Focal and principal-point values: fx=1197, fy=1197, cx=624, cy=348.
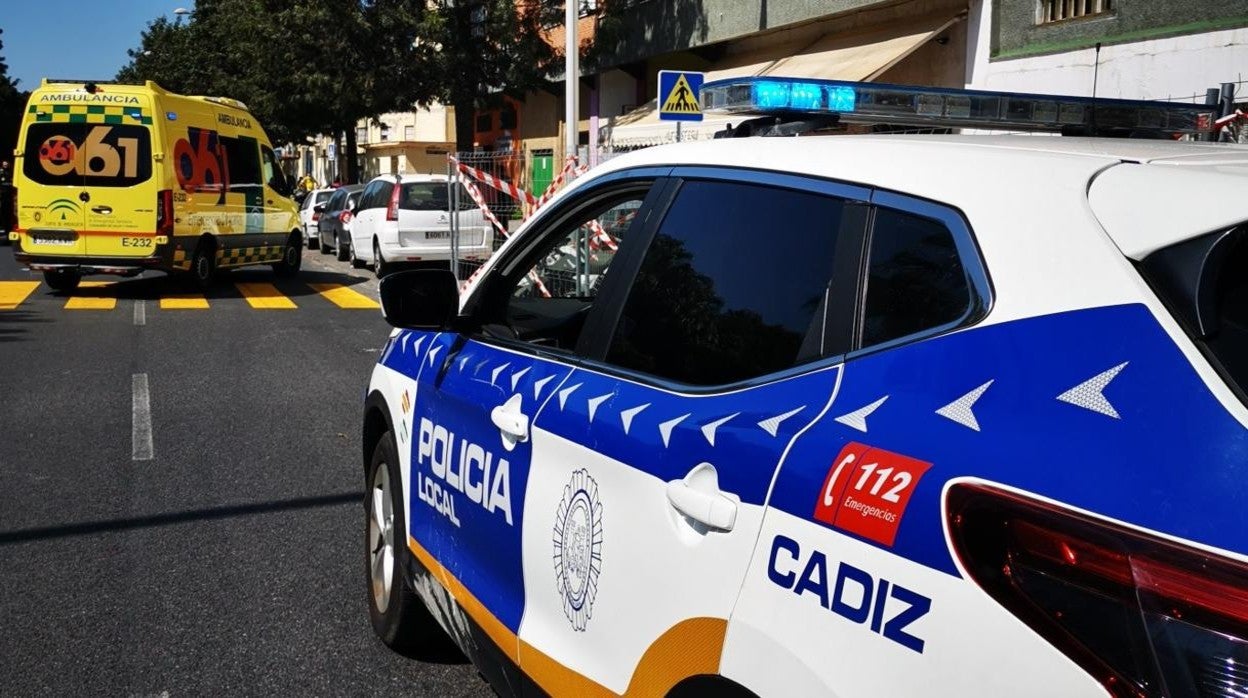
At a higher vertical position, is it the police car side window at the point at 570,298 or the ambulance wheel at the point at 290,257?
the police car side window at the point at 570,298

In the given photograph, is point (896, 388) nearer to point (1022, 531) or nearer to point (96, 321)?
point (1022, 531)

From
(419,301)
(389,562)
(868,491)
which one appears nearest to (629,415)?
(868,491)

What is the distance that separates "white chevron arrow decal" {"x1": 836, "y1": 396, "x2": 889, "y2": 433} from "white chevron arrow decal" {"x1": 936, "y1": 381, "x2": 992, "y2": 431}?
0.13 m

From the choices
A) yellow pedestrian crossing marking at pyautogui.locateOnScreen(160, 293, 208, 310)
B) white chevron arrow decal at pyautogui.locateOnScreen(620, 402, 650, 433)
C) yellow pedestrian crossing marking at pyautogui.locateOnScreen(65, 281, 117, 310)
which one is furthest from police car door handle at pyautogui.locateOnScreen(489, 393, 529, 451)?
yellow pedestrian crossing marking at pyautogui.locateOnScreen(65, 281, 117, 310)

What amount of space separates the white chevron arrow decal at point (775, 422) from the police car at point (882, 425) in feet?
0.03

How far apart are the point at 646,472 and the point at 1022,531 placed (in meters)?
0.86

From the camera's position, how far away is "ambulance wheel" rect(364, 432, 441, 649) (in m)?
3.82

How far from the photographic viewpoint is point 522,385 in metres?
2.89

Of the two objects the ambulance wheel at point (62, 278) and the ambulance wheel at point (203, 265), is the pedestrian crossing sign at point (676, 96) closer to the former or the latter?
the ambulance wheel at point (203, 265)

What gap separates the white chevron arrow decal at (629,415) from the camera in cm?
234

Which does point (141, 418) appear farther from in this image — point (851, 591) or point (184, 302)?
point (184, 302)

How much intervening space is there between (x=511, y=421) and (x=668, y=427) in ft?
2.36

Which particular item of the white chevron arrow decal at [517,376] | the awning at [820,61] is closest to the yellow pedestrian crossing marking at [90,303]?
the awning at [820,61]

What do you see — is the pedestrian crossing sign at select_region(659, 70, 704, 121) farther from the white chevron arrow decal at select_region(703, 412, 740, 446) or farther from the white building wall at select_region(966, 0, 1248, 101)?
the white chevron arrow decal at select_region(703, 412, 740, 446)
